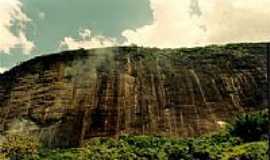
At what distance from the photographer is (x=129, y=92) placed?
222 ft

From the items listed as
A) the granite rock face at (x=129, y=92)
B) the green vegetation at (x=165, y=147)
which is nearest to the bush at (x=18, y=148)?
the green vegetation at (x=165, y=147)

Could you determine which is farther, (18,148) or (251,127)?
(251,127)

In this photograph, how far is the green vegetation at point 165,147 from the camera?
55500 mm

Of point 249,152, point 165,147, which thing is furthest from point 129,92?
point 249,152

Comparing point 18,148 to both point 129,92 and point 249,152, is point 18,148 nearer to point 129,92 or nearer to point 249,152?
point 129,92

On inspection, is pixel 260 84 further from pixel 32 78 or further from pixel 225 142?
pixel 32 78

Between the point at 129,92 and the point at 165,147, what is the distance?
1059cm

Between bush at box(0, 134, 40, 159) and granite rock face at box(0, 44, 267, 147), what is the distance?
6.53 meters

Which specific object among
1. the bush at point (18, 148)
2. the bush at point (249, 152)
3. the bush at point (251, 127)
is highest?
the bush at point (251, 127)

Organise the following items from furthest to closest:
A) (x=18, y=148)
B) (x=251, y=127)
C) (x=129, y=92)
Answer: (x=129, y=92) < (x=251, y=127) < (x=18, y=148)

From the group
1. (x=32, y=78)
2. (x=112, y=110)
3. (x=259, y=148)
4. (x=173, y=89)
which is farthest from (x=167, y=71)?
(x=259, y=148)

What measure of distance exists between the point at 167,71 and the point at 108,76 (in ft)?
20.1

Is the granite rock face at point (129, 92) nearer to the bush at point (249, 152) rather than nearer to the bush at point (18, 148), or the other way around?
the bush at point (18, 148)

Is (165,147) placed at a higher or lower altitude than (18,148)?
higher
